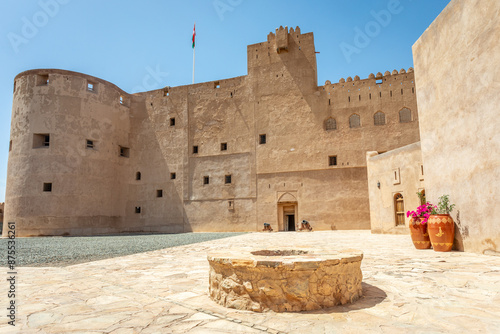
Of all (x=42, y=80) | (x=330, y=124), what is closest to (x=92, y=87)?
(x=42, y=80)

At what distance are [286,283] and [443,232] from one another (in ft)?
17.1

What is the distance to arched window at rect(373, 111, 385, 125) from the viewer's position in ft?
62.6

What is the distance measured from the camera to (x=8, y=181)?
66.2ft

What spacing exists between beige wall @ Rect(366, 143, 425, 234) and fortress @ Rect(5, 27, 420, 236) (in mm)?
4788

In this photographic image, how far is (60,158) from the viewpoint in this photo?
65.0ft

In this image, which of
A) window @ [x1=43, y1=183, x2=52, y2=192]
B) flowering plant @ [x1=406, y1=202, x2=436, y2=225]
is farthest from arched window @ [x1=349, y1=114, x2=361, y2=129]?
window @ [x1=43, y1=183, x2=52, y2=192]

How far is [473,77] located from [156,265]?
679 cm

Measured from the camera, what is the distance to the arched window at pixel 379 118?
19094mm

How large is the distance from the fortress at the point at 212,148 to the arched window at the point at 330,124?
6 centimetres

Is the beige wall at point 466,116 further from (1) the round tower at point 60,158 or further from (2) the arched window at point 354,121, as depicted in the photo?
(1) the round tower at point 60,158

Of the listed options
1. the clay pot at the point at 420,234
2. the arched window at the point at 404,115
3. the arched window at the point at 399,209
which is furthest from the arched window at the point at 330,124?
the clay pot at the point at 420,234

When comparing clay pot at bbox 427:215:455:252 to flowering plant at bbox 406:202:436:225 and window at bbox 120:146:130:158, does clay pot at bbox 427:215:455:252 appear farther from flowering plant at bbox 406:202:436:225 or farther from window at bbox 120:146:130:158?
window at bbox 120:146:130:158

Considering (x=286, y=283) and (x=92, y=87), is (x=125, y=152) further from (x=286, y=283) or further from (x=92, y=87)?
(x=286, y=283)

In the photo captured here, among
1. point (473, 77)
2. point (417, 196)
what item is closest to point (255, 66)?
point (417, 196)
